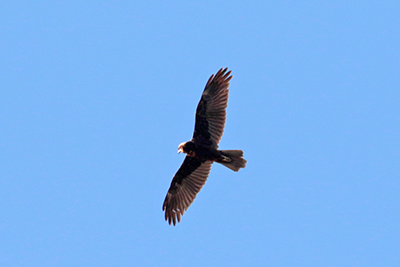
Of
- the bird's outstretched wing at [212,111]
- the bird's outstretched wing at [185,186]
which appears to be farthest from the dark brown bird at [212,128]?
the bird's outstretched wing at [185,186]

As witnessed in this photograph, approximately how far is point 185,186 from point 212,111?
2376 millimetres

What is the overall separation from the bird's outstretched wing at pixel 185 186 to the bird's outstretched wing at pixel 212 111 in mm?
868

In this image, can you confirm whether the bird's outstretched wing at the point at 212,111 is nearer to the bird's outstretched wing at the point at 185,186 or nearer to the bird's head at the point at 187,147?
the bird's head at the point at 187,147

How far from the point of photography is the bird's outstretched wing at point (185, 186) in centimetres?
1681

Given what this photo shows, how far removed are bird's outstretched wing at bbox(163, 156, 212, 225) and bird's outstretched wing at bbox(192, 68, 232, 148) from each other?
0.87 m

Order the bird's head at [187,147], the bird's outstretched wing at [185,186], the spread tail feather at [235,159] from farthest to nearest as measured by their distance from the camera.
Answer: the bird's outstretched wing at [185,186] → the bird's head at [187,147] → the spread tail feather at [235,159]

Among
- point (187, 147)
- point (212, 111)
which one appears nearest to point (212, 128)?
point (212, 111)

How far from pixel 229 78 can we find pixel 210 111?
102 centimetres

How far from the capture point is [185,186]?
16969mm

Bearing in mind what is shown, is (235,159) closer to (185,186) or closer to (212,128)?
(212,128)

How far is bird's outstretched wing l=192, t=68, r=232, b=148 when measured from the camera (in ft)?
52.5

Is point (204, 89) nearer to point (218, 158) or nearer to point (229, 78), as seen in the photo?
point (229, 78)

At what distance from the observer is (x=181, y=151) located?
16.1 m

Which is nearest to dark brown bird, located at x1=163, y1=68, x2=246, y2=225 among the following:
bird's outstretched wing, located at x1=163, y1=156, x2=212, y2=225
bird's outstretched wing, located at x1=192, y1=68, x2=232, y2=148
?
bird's outstretched wing, located at x1=192, y1=68, x2=232, y2=148
